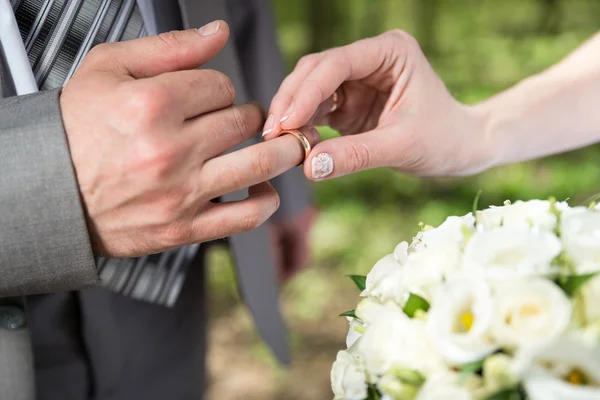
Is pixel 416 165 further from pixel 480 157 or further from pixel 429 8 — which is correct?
pixel 429 8

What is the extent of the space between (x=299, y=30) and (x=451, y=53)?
1.29m

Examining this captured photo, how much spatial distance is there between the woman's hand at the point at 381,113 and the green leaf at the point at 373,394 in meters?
0.37

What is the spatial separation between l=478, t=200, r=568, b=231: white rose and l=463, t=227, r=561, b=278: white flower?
4 cm

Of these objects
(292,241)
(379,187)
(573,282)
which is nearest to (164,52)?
(573,282)

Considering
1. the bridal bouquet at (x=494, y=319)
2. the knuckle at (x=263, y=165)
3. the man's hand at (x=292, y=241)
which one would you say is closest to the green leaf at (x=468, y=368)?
the bridal bouquet at (x=494, y=319)

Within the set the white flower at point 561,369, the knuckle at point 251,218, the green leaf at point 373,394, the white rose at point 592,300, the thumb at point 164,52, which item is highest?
the thumb at point 164,52

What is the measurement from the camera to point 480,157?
1252mm

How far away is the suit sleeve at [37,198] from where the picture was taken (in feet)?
2.61

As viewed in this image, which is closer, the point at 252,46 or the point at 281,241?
the point at 252,46

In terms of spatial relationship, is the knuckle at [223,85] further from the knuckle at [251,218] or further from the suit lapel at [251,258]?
the suit lapel at [251,258]

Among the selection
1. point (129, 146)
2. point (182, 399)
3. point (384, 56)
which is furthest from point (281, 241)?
point (129, 146)

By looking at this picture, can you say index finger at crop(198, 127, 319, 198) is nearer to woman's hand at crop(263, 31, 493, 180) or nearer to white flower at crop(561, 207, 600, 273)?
woman's hand at crop(263, 31, 493, 180)

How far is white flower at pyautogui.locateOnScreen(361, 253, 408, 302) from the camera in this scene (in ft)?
2.15

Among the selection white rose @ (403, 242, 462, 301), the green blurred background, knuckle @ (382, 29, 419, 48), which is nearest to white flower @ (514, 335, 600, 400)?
white rose @ (403, 242, 462, 301)
